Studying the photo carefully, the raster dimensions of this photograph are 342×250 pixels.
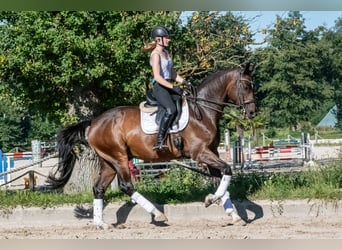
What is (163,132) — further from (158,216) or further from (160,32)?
(160,32)

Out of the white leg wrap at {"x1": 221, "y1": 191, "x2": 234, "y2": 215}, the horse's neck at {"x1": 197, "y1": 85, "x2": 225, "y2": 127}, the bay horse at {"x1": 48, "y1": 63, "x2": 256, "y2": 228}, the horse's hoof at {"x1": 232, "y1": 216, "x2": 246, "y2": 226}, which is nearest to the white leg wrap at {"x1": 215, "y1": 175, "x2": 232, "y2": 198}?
the bay horse at {"x1": 48, "y1": 63, "x2": 256, "y2": 228}

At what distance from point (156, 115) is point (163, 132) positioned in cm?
30

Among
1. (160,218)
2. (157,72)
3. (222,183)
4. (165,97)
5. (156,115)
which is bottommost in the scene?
(160,218)

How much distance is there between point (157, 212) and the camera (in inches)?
321

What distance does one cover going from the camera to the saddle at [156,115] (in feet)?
27.2

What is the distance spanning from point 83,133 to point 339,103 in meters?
55.0

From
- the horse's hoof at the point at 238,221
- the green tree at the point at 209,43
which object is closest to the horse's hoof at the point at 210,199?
the horse's hoof at the point at 238,221

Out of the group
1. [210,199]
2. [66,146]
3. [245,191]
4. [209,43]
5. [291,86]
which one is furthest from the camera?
[291,86]

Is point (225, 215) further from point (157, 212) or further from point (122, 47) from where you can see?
point (122, 47)

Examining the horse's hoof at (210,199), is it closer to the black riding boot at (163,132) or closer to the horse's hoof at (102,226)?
the black riding boot at (163,132)

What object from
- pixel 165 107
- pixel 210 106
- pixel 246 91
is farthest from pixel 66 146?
pixel 246 91

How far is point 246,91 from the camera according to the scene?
8.28m

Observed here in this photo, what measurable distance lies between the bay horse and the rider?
0.21 metres

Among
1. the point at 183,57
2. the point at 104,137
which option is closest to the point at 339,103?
the point at 183,57
